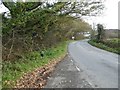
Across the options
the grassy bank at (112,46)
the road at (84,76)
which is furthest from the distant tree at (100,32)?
the road at (84,76)

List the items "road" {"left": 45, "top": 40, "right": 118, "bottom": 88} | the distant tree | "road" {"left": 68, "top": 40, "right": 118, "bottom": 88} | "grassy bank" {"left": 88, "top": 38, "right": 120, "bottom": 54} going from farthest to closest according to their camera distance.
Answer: the distant tree
"grassy bank" {"left": 88, "top": 38, "right": 120, "bottom": 54}
"road" {"left": 68, "top": 40, "right": 118, "bottom": 88}
"road" {"left": 45, "top": 40, "right": 118, "bottom": 88}

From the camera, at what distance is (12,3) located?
1764 cm

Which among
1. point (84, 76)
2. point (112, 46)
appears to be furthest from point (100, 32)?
point (84, 76)

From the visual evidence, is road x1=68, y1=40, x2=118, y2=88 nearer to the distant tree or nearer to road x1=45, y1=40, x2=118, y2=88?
road x1=45, y1=40, x2=118, y2=88

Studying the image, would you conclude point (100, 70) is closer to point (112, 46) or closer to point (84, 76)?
point (84, 76)

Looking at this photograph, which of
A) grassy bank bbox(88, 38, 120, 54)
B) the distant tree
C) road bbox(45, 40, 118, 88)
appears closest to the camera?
road bbox(45, 40, 118, 88)

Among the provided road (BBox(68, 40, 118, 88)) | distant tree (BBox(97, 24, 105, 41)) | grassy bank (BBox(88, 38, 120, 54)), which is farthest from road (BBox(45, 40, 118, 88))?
distant tree (BBox(97, 24, 105, 41))

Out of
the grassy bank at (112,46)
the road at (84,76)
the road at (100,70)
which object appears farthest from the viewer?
the grassy bank at (112,46)

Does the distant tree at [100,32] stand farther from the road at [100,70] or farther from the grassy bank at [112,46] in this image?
the road at [100,70]

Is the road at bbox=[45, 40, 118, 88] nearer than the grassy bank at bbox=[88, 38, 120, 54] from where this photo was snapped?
Yes

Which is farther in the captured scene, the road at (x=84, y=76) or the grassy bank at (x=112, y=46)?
the grassy bank at (x=112, y=46)

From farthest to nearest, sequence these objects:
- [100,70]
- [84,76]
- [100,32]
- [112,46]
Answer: [100,32] < [112,46] < [100,70] < [84,76]

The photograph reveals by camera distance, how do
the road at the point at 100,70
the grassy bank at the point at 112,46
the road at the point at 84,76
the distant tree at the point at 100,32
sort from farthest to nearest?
the distant tree at the point at 100,32 < the grassy bank at the point at 112,46 < the road at the point at 100,70 < the road at the point at 84,76

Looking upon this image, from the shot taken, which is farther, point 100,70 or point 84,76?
point 100,70
